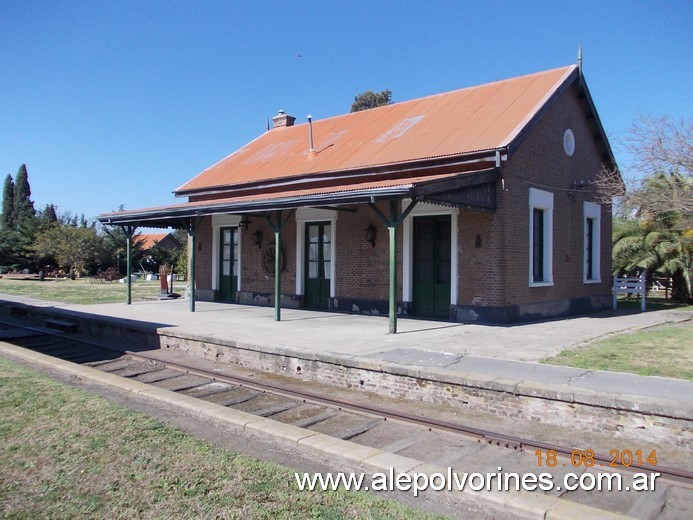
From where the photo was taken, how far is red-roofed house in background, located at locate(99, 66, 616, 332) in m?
12.6

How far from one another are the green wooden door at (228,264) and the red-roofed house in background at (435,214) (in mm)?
50

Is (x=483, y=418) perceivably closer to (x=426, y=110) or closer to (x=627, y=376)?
(x=627, y=376)

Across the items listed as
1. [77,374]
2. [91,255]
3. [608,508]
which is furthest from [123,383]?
[91,255]

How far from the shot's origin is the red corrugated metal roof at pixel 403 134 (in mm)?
13727

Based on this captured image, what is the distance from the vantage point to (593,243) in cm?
1734

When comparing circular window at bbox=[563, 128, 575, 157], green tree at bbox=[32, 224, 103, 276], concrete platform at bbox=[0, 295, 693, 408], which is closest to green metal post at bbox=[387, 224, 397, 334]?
concrete platform at bbox=[0, 295, 693, 408]

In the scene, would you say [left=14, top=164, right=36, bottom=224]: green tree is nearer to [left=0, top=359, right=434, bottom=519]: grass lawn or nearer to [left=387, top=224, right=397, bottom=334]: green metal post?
[left=387, top=224, right=397, bottom=334]: green metal post

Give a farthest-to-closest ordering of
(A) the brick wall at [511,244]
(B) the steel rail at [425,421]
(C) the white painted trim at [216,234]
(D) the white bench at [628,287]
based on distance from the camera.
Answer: (C) the white painted trim at [216,234], (D) the white bench at [628,287], (A) the brick wall at [511,244], (B) the steel rail at [425,421]

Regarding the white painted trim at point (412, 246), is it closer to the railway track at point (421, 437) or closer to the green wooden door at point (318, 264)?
the green wooden door at point (318, 264)

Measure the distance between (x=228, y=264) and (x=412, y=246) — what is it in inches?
307

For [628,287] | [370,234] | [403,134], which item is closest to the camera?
[370,234]

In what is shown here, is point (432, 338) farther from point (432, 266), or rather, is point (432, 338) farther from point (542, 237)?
point (542, 237)

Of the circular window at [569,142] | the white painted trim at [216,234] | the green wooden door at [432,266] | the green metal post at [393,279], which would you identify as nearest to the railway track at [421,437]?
the green metal post at [393,279]

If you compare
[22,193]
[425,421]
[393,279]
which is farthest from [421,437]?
[22,193]
